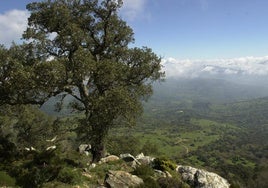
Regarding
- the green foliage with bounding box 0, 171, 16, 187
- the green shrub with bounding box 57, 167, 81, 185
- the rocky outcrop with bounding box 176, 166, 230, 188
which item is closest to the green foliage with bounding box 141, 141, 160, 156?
the rocky outcrop with bounding box 176, 166, 230, 188

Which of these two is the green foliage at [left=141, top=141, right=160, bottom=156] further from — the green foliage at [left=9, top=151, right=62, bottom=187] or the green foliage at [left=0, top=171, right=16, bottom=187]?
the green foliage at [left=0, top=171, right=16, bottom=187]

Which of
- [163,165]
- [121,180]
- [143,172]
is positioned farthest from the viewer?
[163,165]

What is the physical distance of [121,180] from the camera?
945 inches

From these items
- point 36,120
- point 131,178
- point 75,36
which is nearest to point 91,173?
point 131,178

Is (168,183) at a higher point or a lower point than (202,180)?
higher

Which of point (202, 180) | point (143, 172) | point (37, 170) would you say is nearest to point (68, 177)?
point (37, 170)

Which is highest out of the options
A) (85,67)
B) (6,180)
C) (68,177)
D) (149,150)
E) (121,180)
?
(85,67)

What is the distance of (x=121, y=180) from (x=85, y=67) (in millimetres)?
9639

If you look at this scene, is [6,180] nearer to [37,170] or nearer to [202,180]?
[37,170]

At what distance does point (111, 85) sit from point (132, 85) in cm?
337

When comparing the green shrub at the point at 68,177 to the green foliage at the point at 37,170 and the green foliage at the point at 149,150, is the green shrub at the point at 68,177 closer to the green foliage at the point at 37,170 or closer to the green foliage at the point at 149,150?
the green foliage at the point at 37,170

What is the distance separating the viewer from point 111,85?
94.2 ft

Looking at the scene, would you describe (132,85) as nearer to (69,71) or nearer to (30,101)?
(69,71)

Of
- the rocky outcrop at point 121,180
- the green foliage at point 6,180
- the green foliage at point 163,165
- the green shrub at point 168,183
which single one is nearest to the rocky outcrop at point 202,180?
the green foliage at point 163,165
